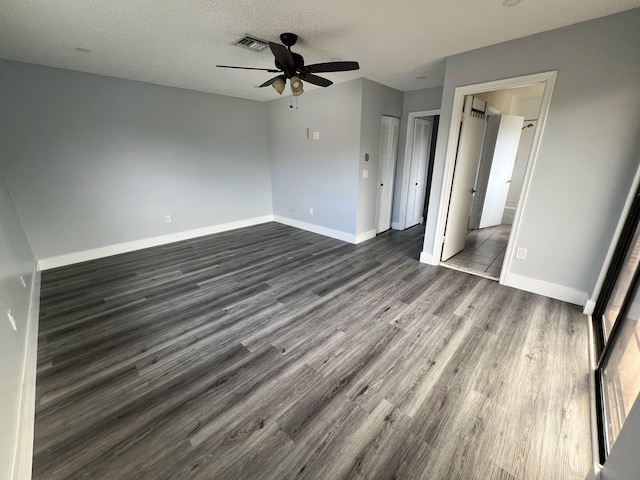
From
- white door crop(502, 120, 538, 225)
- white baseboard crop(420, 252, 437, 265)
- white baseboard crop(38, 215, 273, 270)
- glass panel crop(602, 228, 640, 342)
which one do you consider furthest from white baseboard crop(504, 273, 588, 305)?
white baseboard crop(38, 215, 273, 270)

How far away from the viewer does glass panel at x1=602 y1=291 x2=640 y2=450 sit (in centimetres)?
132

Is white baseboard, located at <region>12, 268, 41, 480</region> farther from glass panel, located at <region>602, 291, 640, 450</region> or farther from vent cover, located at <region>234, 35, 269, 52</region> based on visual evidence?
vent cover, located at <region>234, 35, 269, 52</region>

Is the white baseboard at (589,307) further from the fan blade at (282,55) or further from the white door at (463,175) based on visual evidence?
the fan blade at (282,55)

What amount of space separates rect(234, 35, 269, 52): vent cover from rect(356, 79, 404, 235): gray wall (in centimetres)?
170

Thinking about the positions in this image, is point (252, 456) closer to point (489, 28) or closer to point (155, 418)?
point (155, 418)

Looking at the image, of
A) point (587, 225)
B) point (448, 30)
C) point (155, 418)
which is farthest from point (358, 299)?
point (448, 30)

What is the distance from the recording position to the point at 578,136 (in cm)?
234

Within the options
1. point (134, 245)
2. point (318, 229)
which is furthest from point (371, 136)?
point (134, 245)

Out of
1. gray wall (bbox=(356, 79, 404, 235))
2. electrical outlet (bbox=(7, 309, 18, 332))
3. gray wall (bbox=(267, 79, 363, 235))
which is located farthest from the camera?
gray wall (bbox=(267, 79, 363, 235))

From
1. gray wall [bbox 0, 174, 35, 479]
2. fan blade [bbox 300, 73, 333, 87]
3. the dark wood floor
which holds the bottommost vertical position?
the dark wood floor

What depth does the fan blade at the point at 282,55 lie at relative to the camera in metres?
2.10

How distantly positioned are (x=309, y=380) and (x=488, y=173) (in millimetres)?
5218

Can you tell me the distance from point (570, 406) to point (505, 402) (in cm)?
39

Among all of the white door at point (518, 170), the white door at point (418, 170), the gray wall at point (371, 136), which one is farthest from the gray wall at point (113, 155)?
the white door at point (518, 170)
